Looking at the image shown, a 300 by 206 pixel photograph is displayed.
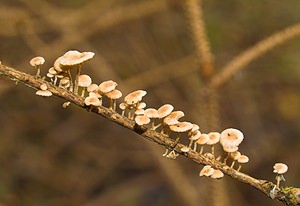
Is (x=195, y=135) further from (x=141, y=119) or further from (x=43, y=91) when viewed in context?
(x=43, y=91)

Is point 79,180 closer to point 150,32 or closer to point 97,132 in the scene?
point 97,132

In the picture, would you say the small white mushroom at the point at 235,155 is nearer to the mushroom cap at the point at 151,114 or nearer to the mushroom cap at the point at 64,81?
the mushroom cap at the point at 151,114

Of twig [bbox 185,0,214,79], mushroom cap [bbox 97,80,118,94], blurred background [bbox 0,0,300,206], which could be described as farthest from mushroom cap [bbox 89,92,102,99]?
blurred background [bbox 0,0,300,206]

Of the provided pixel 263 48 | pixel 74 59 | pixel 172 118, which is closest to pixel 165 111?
pixel 172 118

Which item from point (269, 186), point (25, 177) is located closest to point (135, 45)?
point (25, 177)

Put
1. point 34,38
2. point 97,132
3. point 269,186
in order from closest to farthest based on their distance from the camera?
1. point 269,186
2. point 34,38
3. point 97,132

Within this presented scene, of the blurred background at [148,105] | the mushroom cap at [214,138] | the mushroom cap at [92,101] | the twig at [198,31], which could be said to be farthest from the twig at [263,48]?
the blurred background at [148,105]
